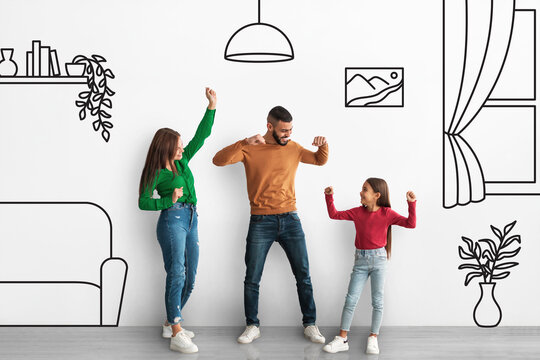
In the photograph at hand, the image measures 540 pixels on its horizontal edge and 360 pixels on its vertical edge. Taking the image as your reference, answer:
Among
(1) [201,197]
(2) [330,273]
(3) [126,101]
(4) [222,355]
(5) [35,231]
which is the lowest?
(4) [222,355]

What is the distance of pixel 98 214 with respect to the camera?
127 inches

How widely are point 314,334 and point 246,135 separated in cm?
130

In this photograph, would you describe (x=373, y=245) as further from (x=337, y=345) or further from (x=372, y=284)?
(x=337, y=345)

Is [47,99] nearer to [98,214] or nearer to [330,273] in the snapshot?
[98,214]

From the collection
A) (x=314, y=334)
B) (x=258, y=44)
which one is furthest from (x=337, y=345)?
(x=258, y=44)

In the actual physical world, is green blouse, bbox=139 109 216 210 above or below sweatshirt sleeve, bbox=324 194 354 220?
above

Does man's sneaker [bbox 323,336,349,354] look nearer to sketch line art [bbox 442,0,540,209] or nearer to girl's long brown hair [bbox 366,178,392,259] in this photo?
girl's long brown hair [bbox 366,178,392,259]

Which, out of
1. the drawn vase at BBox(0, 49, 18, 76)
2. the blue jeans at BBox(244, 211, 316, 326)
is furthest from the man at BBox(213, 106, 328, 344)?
the drawn vase at BBox(0, 49, 18, 76)

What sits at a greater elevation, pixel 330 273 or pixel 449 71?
pixel 449 71

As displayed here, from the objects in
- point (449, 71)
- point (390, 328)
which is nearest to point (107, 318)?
point (390, 328)

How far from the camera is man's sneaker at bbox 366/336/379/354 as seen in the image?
2.80 metres

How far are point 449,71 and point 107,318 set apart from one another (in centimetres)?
272

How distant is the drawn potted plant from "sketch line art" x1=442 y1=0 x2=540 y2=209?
11.1 inches

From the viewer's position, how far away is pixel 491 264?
3.21 meters
